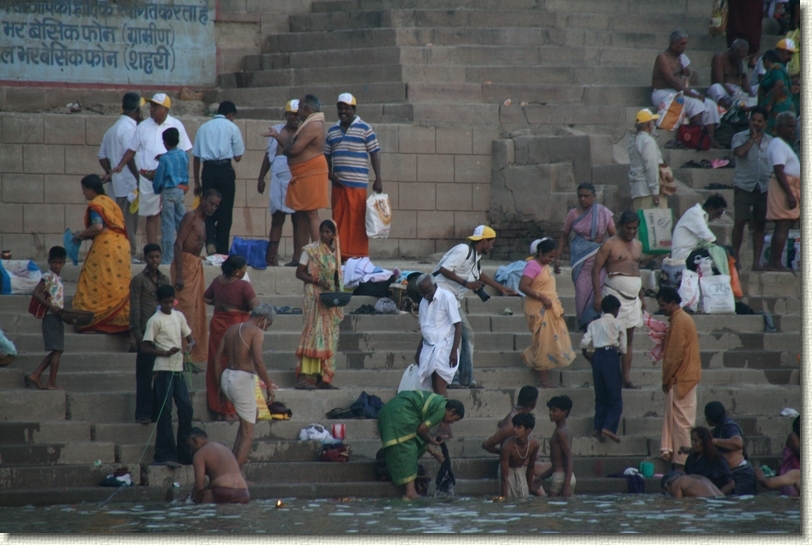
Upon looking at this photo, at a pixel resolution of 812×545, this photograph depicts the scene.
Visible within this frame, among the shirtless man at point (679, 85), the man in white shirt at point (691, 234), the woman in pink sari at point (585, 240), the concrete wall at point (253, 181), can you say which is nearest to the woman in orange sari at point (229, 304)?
the woman in pink sari at point (585, 240)

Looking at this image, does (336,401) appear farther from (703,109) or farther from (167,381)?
(703,109)

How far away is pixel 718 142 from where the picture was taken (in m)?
16.0

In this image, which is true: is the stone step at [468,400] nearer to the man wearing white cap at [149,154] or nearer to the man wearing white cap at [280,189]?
the man wearing white cap at [280,189]

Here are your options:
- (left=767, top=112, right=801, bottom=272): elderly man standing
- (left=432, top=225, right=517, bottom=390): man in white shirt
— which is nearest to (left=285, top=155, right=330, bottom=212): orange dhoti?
(left=432, top=225, right=517, bottom=390): man in white shirt

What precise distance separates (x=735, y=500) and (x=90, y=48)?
9.73m

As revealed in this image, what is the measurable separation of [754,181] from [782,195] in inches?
16.8

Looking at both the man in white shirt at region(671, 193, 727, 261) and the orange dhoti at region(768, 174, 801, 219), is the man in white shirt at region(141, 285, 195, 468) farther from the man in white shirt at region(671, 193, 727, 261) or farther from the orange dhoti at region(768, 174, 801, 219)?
the orange dhoti at region(768, 174, 801, 219)

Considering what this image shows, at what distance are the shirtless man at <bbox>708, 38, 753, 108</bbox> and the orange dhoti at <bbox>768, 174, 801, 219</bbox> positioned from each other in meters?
2.60

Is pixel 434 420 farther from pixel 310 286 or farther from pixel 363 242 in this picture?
pixel 363 242

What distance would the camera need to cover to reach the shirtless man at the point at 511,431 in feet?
35.0

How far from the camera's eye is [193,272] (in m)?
11.5

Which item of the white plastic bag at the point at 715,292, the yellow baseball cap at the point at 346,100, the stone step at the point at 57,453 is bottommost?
the stone step at the point at 57,453

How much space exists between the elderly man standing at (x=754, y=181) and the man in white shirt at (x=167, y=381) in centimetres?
643

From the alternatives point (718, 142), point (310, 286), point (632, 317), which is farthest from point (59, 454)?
point (718, 142)
